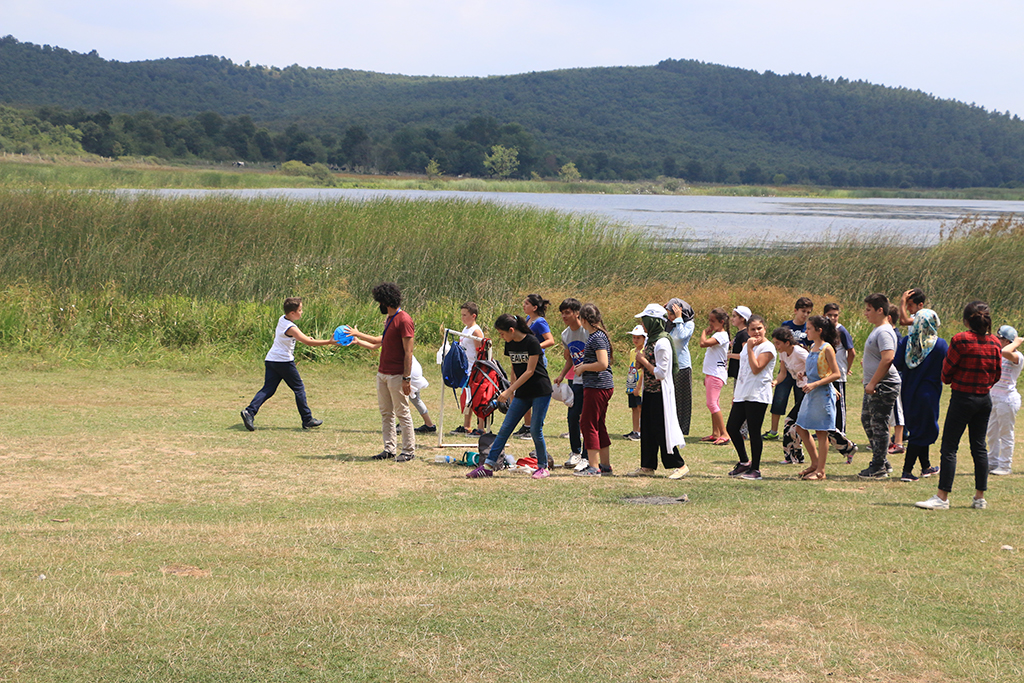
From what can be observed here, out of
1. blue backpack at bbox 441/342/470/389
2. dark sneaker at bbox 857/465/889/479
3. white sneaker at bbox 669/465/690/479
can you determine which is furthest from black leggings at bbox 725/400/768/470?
blue backpack at bbox 441/342/470/389

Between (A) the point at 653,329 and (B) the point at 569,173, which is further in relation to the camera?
(B) the point at 569,173

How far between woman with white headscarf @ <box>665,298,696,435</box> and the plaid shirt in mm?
2583

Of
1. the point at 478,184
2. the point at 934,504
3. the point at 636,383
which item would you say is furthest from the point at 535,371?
the point at 478,184

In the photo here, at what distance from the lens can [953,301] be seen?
2069cm

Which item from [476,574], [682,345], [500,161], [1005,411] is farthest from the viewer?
[500,161]

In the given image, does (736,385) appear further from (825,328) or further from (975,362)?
(975,362)

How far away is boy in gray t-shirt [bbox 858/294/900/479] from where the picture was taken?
8352 millimetres

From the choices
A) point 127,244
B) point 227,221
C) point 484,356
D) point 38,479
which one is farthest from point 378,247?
point 38,479

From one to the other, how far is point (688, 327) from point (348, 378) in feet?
24.1

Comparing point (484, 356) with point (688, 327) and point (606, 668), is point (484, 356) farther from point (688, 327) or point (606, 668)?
point (606, 668)

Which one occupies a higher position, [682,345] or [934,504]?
[682,345]

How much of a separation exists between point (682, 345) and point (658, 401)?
119 cm

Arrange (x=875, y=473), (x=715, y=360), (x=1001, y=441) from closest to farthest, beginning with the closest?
(x=875, y=473) → (x=1001, y=441) → (x=715, y=360)

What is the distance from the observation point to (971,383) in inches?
274
